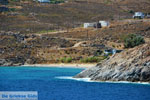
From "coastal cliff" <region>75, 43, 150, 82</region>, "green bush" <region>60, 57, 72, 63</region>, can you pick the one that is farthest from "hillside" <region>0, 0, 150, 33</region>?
"coastal cliff" <region>75, 43, 150, 82</region>

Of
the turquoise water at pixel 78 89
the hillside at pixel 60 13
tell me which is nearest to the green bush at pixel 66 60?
the turquoise water at pixel 78 89

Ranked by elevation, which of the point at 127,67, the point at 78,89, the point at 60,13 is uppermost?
the point at 127,67

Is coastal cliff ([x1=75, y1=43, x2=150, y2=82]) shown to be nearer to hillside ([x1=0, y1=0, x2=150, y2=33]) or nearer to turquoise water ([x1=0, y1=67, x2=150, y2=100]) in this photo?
turquoise water ([x1=0, y1=67, x2=150, y2=100])

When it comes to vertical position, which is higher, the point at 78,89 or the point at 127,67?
the point at 127,67

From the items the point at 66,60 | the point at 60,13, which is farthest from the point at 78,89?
the point at 60,13

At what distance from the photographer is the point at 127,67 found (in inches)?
2507

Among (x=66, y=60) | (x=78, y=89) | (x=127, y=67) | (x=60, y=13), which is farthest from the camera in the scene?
(x=60, y=13)

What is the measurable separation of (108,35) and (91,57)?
26.6 metres

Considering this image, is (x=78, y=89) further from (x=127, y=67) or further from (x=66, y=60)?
(x=66, y=60)

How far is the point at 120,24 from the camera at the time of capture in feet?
479

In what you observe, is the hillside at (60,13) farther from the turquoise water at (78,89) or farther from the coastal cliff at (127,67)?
the coastal cliff at (127,67)

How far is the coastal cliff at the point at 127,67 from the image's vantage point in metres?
62.6

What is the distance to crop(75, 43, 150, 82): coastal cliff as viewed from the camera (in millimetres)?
62625

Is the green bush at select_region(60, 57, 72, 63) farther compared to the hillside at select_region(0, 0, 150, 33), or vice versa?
the hillside at select_region(0, 0, 150, 33)
